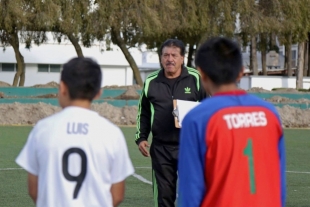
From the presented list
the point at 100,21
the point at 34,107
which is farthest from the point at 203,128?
the point at 100,21

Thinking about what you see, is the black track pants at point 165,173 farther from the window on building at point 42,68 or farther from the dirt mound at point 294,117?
the window on building at point 42,68

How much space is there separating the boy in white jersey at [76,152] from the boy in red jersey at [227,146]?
1.37ft

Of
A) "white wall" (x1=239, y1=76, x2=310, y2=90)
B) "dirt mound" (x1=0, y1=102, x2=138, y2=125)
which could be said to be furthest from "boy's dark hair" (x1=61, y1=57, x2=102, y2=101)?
"white wall" (x1=239, y1=76, x2=310, y2=90)

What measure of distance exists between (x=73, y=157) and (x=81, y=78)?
0.45 metres

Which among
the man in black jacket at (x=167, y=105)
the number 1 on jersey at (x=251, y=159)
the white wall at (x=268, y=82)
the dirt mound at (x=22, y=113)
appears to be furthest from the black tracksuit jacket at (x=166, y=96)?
the white wall at (x=268, y=82)

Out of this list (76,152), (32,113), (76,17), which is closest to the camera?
(76,152)

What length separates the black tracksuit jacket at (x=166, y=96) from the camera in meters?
7.75

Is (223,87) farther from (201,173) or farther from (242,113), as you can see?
(201,173)

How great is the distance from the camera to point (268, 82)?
5572 cm

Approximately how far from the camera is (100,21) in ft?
111

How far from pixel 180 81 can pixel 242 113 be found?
3731 mm

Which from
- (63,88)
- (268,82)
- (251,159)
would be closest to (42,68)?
(268,82)

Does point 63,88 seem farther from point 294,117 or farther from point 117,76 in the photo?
point 117,76

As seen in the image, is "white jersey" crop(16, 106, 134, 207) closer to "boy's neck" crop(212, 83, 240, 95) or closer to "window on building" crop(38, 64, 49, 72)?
"boy's neck" crop(212, 83, 240, 95)
